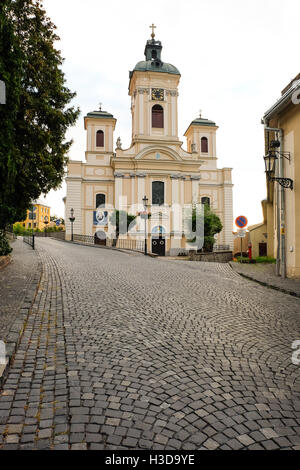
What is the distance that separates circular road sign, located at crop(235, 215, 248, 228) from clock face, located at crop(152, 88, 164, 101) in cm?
3043

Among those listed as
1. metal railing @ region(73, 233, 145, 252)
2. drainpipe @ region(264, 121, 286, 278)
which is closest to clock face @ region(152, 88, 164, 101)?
metal railing @ region(73, 233, 145, 252)

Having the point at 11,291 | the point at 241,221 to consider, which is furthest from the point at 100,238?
the point at 11,291

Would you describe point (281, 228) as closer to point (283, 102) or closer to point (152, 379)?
point (283, 102)

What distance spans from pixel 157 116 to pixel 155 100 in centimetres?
195

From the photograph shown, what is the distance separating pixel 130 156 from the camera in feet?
127

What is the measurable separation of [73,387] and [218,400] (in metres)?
1.38

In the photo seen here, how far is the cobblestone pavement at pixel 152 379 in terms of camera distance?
7.79ft

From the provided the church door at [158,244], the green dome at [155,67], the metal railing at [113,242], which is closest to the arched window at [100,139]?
the green dome at [155,67]

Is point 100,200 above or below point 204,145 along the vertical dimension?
below

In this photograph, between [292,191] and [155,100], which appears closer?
[292,191]

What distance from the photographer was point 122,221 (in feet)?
114

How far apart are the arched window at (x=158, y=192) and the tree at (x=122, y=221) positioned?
4.59 m

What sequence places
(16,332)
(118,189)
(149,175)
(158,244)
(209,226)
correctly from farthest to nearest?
(149,175)
(118,189)
(158,244)
(209,226)
(16,332)
